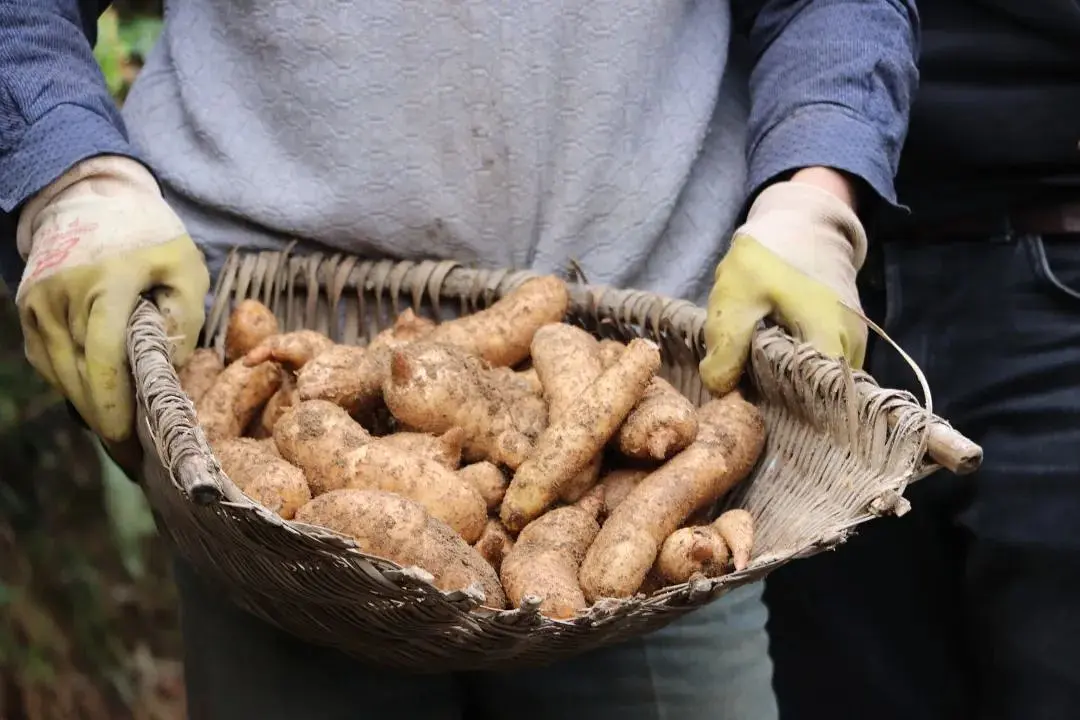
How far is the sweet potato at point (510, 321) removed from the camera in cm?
115

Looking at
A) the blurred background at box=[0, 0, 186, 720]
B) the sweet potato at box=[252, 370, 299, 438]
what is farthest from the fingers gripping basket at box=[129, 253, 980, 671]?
the blurred background at box=[0, 0, 186, 720]

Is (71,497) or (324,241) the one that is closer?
(324,241)

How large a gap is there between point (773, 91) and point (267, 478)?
0.64 meters

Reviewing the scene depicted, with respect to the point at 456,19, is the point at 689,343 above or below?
below

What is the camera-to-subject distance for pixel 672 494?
99 cm

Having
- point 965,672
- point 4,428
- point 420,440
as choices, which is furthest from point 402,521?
point 4,428

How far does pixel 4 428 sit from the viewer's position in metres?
1.75

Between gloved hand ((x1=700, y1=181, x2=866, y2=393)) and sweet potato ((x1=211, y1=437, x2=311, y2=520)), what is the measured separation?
404 millimetres

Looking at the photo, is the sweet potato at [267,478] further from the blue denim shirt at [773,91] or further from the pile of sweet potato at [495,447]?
the blue denim shirt at [773,91]

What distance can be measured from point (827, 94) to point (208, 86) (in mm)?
617

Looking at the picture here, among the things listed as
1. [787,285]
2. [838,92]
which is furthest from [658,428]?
[838,92]

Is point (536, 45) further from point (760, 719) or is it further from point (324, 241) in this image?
point (760, 719)

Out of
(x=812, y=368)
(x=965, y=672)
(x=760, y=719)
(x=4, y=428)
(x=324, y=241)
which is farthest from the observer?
(x=4, y=428)

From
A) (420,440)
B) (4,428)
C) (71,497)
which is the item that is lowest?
(71,497)
